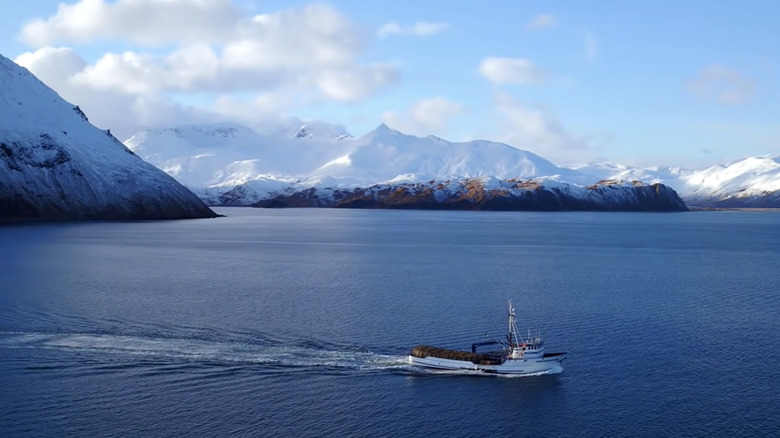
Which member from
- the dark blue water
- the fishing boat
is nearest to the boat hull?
the fishing boat

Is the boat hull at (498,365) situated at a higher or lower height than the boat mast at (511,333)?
lower

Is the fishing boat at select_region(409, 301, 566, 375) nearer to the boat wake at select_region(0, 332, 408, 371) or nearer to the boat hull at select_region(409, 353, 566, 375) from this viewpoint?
the boat hull at select_region(409, 353, 566, 375)

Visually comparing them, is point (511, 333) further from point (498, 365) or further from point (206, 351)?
point (206, 351)

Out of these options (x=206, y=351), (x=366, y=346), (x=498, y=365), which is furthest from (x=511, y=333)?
(x=206, y=351)

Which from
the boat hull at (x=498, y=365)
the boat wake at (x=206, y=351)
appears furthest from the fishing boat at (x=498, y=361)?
the boat wake at (x=206, y=351)

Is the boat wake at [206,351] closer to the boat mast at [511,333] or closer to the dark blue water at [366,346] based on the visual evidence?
the dark blue water at [366,346]

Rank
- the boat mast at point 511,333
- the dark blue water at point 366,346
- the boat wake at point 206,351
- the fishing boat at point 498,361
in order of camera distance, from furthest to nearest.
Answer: the boat mast at point 511,333 → the boat wake at point 206,351 → the fishing boat at point 498,361 → the dark blue water at point 366,346
